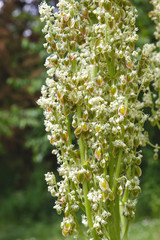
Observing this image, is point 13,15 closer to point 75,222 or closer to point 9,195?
point 9,195

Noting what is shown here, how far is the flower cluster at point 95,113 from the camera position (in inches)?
45.5

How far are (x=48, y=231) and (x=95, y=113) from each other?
4159mm

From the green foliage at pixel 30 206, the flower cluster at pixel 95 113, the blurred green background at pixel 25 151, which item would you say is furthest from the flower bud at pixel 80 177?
the green foliage at pixel 30 206

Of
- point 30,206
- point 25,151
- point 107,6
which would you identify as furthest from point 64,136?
point 25,151

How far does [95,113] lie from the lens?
1210 mm

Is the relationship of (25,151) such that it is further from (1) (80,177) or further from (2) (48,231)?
(1) (80,177)

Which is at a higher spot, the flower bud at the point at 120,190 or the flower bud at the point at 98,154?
the flower bud at the point at 98,154

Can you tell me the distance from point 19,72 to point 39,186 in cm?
259

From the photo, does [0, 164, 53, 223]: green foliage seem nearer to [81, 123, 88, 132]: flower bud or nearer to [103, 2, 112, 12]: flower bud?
[81, 123, 88, 132]: flower bud

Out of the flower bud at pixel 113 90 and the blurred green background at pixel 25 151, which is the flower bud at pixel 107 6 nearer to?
the flower bud at pixel 113 90

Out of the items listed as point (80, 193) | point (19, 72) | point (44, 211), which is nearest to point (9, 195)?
point (44, 211)

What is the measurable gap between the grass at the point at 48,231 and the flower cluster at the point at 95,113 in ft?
8.71

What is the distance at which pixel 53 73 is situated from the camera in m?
1.24

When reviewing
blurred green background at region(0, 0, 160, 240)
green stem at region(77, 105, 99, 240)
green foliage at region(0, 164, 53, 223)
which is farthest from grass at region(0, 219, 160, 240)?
green stem at region(77, 105, 99, 240)
